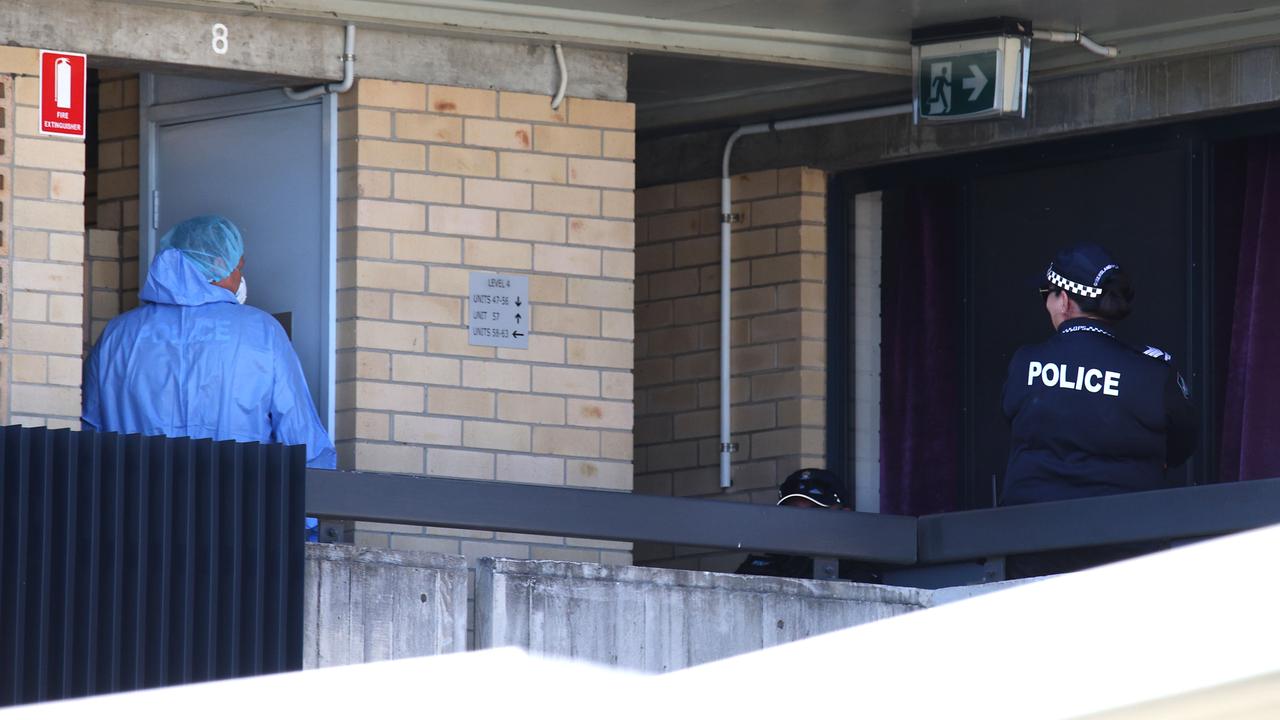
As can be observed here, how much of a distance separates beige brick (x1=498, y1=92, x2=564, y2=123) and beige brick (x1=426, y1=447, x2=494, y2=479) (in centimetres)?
124

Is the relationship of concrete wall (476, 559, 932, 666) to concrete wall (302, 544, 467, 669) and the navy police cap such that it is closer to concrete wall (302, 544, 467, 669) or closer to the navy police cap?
concrete wall (302, 544, 467, 669)

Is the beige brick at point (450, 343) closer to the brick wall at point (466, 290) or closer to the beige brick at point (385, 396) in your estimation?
the brick wall at point (466, 290)

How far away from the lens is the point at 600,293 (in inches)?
322

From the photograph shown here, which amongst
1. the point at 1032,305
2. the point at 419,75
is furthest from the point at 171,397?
the point at 1032,305

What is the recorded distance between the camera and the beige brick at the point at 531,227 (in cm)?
798

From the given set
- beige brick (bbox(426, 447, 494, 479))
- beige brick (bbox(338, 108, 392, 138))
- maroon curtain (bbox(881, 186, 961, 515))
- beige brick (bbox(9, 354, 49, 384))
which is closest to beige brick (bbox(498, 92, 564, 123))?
beige brick (bbox(338, 108, 392, 138))

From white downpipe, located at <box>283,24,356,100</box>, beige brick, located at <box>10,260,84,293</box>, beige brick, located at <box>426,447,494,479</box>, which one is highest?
white downpipe, located at <box>283,24,356,100</box>

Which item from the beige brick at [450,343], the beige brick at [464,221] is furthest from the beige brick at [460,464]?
the beige brick at [464,221]

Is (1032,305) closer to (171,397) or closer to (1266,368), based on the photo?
(1266,368)

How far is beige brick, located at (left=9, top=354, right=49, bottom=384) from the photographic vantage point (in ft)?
23.3

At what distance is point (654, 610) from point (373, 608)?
92cm

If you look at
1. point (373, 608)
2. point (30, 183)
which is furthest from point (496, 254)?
point (373, 608)

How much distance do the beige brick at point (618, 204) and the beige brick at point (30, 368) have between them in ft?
7.10

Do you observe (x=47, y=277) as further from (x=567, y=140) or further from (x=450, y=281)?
(x=567, y=140)
